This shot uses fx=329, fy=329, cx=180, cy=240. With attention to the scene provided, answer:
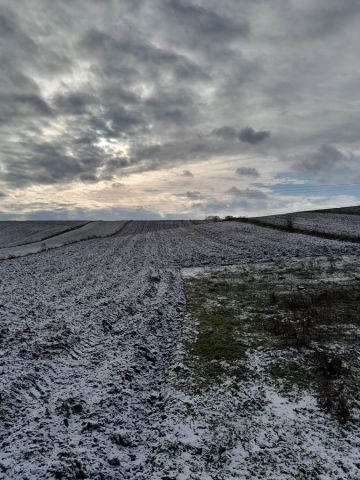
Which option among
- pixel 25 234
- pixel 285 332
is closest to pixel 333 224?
pixel 285 332

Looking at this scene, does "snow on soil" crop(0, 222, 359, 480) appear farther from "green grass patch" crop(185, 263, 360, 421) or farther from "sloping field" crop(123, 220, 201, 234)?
"sloping field" crop(123, 220, 201, 234)

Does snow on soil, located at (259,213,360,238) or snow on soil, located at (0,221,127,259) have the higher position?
snow on soil, located at (259,213,360,238)

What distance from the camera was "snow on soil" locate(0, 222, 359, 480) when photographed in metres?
4.96

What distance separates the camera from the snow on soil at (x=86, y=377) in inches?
195

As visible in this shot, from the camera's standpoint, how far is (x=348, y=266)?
18.4 metres

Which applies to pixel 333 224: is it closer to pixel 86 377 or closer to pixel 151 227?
pixel 86 377

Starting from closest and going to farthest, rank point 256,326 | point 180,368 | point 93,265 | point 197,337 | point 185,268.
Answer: point 180,368
point 197,337
point 256,326
point 185,268
point 93,265

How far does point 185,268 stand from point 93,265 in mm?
6972

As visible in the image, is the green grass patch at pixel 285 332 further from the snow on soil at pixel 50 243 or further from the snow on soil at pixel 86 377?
the snow on soil at pixel 50 243

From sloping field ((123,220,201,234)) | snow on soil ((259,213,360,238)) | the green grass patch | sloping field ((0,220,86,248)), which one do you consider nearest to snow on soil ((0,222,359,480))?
→ the green grass patch

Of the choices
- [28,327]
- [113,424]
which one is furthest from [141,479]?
[28,327]

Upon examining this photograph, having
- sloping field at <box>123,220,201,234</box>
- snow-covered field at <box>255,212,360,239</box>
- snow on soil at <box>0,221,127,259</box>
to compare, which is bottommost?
snow on soil at <box>0,221,127,259</box>

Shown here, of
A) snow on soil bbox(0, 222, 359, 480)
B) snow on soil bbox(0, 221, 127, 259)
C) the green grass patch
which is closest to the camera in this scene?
snow on soil bbox(0, 222, 359, 480)

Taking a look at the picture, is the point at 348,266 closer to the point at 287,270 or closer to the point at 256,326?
the point at 287,270
